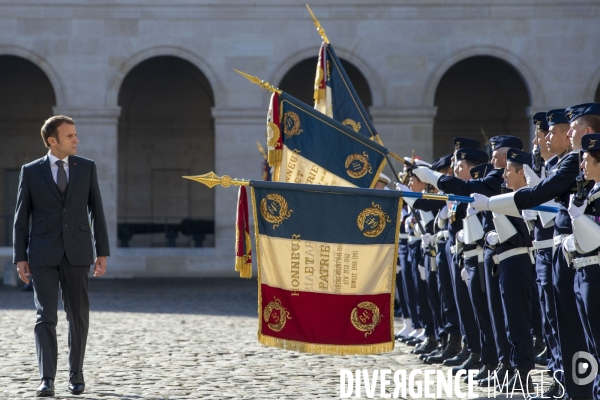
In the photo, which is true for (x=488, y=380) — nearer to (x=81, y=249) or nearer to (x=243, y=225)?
(x=243, y=225)

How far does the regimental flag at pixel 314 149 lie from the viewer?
9.39 m

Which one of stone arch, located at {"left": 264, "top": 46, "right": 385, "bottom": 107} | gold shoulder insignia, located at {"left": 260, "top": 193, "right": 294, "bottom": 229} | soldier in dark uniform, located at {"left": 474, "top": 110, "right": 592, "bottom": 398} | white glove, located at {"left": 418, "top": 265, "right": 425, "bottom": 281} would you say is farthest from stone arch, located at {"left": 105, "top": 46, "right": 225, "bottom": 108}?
soldier in dark uniform, located at {"left": 474, "top": 110, "right": 592, "bottom": 398}

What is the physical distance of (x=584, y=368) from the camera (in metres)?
6.20

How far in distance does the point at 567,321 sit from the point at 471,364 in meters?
2.01

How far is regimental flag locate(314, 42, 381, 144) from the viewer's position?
10688 mm

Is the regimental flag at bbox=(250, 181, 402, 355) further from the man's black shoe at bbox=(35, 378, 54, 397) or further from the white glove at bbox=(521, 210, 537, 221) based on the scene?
the man's black shoe at bbox=(35, 378, 54, 397)

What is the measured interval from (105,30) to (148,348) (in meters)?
11.5

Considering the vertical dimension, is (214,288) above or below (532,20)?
below

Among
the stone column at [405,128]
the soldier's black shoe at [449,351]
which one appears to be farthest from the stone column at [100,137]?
the soldier's black shoe at [449,351]

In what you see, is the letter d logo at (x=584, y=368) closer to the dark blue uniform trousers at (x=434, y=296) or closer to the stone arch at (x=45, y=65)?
the dark blue uniform trousers at (x=434, y=296)

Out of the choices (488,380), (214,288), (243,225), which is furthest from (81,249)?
(214,288)

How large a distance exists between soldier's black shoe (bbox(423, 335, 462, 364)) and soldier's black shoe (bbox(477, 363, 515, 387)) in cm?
136

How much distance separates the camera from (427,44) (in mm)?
20062

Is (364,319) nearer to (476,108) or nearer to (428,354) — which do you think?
(428,354)
